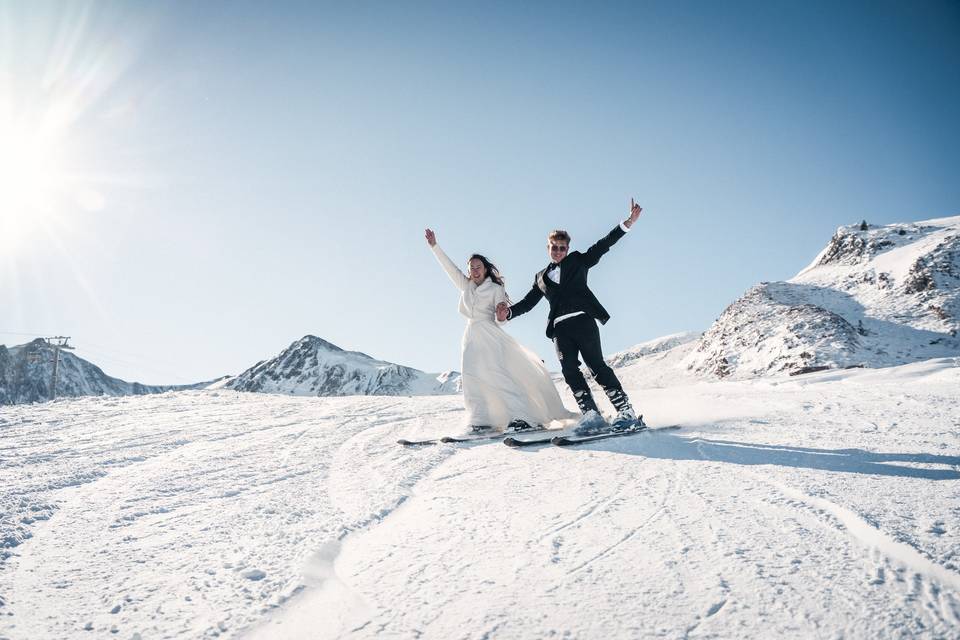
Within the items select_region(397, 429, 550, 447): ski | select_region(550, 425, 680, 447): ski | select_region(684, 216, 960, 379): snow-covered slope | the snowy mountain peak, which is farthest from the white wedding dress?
the snowy mountain peak

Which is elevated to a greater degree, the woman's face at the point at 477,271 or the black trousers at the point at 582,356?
the woman's face at the point at 477,271

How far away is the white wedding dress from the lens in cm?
530

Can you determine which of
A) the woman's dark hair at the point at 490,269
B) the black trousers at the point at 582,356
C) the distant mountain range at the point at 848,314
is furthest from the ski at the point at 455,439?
the distant mountain range at the point at 848,314

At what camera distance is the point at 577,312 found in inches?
199

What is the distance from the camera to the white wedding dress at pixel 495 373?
209 inches

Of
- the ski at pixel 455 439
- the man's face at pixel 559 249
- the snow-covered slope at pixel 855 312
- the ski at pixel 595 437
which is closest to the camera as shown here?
the ski at pixel 595 437

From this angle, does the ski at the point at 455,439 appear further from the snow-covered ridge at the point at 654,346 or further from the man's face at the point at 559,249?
the snow-covered ridge at the point at 654,346

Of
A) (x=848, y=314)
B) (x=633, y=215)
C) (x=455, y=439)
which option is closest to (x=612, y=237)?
(x=633, y=215)

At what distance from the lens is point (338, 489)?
2629 mm

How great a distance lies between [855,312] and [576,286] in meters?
24.2

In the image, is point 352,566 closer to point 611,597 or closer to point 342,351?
point 611,597

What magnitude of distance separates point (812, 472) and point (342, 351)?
20192 centimetres

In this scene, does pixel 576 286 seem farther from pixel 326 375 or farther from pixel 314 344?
pixel 314 344

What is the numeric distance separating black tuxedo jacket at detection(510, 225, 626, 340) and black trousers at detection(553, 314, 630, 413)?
4.2 inches
